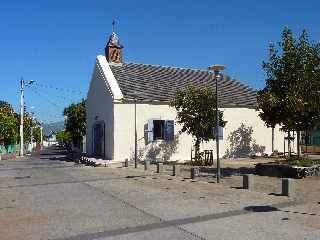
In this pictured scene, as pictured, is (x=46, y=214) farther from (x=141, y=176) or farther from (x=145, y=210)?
(x=141, y=176)

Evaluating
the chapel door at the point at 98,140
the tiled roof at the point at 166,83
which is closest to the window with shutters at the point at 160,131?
the tiled roof at the point at 166,83

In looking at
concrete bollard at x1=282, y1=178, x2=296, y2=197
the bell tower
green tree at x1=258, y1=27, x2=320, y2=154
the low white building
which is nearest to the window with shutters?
the low white building

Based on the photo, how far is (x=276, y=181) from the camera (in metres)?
16.5

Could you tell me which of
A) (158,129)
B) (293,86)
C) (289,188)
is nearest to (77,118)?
(158,129)

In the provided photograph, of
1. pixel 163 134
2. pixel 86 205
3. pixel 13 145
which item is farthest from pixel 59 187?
pixel 13 145

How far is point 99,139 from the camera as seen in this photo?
1220 inches

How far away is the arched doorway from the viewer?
30.0 m

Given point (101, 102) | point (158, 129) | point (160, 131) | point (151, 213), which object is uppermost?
point (101, 102)

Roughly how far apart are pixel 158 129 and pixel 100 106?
196 inches

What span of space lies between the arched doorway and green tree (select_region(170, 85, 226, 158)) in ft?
23.5

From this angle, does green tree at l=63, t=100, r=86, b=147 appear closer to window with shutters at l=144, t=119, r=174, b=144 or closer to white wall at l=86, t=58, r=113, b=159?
white wall at l=86, t=58, r=113, b=159

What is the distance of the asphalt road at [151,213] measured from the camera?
26.9 feet

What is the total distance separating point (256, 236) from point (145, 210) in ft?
11.4

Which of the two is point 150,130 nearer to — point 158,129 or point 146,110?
point 158,129
